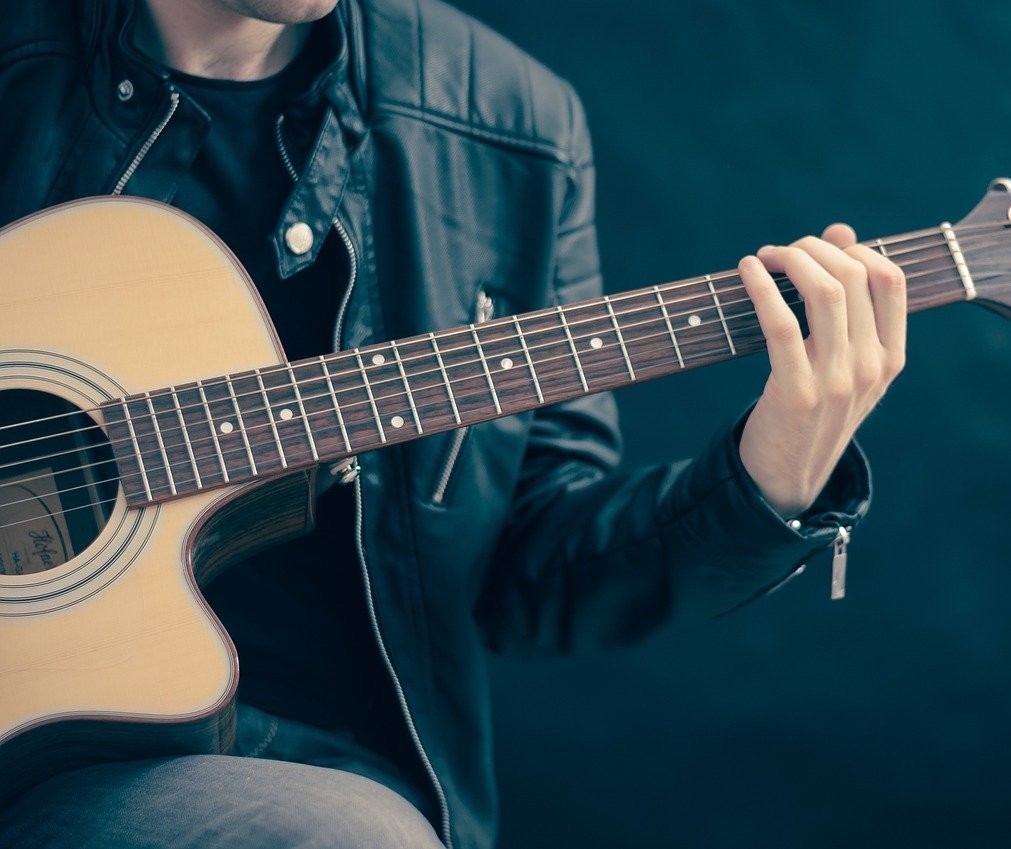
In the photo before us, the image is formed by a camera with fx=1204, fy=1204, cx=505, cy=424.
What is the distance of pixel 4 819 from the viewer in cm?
105

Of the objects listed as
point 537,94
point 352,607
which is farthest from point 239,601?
point 537,94

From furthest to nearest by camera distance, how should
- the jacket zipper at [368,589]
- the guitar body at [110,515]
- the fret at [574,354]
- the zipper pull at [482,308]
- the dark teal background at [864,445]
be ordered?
1. the dark teal background at [864,445]
2. the zipper pull at [482,308]
3. the jacket zipper at [368,589]
4. the fret at [574,354]
5. the guitar body at [110,515]

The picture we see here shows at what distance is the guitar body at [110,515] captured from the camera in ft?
3.20

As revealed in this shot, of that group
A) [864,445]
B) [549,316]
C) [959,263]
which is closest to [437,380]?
[549,316]

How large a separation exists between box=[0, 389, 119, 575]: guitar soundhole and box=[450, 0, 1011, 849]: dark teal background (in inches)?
34.5

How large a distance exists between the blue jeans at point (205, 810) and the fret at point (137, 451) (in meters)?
0.24

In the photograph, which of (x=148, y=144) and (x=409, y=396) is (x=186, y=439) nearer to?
(x=409, y=396)

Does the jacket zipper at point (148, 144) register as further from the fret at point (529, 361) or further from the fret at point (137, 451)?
the fret at point (529, 361)

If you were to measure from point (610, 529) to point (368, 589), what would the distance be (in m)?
0.26

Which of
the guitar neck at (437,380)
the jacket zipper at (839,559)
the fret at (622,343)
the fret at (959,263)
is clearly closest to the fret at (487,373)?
the guitar neck at (437,380)

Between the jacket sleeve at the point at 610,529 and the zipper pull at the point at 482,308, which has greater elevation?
the zipper pull at the point at 482,308

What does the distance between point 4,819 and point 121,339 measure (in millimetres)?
430

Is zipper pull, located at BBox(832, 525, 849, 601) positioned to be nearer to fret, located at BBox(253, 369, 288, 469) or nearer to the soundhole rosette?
fret, located at BBox(253, 369, 288, 469)

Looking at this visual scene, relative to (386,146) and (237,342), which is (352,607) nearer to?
(237,342)
